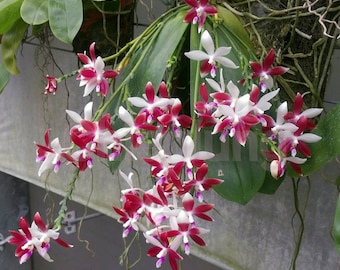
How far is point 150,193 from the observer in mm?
583

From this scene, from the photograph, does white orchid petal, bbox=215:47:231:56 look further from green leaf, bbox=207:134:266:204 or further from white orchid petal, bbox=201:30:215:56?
green leaf, bbox=207:134:266:204

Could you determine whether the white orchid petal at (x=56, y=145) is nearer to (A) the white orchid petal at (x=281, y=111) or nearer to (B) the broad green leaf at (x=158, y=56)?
(B) the broad green leaf at (x=158, y=56)

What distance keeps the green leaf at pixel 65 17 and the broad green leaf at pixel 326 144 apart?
1.22 feet

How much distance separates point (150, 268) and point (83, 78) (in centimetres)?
104

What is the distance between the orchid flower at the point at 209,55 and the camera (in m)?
0.62

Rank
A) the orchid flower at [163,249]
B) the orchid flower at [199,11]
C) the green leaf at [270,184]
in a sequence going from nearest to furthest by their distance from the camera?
the orchid flower at [163,249]
the orchid flower at [199,11]
the green leaf at [270,184]

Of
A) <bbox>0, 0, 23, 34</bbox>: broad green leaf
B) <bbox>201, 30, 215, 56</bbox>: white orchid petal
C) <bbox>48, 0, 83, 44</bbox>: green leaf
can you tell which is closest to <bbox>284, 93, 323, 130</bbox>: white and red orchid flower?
<bbox>201, 30, 215, 56</bbox>: white orchid petal

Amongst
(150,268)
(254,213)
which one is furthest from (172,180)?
(150,268)

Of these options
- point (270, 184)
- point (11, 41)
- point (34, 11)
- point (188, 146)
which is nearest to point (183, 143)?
point (188, 146)

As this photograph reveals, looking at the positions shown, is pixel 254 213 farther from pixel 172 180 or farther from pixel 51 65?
pixel 51 65

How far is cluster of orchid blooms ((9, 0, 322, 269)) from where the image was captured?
561mm

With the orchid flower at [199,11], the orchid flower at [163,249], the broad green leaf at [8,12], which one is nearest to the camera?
the orchid flower at [163,249]

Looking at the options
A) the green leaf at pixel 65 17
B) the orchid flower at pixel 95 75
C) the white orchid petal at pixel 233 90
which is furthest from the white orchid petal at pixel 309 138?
the green leaf at pixel 65 17

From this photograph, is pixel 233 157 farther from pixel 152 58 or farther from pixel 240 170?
pixel 152 58
